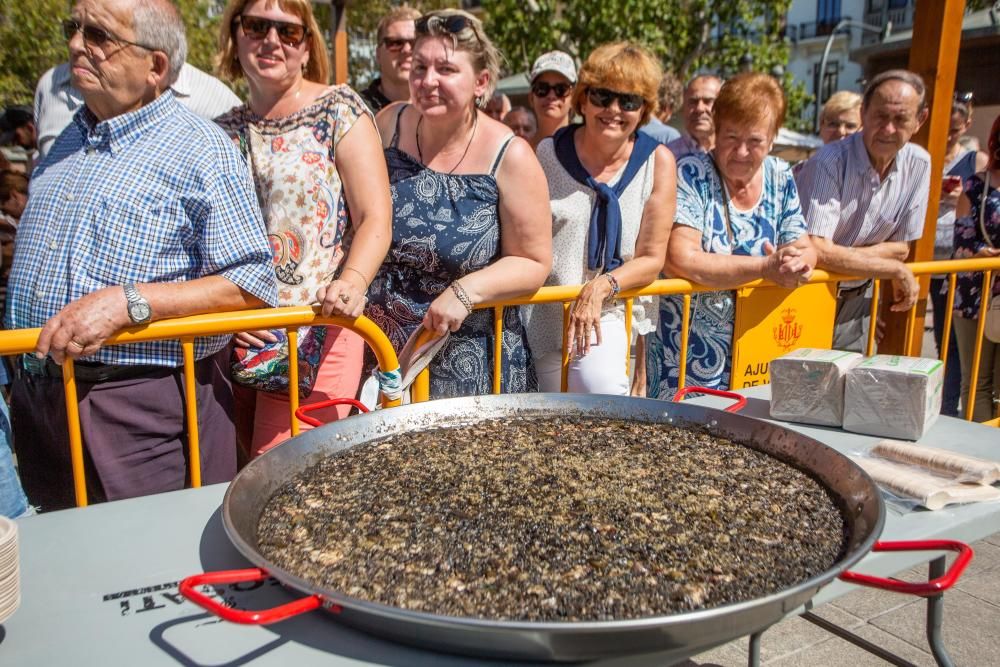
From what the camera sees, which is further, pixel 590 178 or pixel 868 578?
pixel 590 178

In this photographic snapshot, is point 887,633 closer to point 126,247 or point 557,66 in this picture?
point 126,247

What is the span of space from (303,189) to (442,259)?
50 cm

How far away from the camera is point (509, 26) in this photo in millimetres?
21906

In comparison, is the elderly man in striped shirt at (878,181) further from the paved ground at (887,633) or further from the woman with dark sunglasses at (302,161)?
the woman with dark sunglasses at (302,161)

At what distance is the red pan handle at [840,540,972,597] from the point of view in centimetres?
116

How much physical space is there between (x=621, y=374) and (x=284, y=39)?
5.45 feet

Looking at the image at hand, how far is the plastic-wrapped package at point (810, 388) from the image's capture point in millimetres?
2143

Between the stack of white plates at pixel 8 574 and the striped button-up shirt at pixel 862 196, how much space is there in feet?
11.2

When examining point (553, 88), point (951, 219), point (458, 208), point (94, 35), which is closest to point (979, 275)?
point (951, 219)

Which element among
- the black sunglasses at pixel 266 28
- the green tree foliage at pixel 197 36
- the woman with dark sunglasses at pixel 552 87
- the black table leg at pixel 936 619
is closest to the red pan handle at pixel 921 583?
the black table leg at pixel 936 619

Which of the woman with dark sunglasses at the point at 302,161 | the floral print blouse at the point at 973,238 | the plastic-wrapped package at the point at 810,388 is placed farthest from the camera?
the floral print blouse at the point at 973,238

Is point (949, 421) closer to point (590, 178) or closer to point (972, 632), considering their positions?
point (972, 632)

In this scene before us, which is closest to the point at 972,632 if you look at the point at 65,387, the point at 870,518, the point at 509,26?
the point at 870,518

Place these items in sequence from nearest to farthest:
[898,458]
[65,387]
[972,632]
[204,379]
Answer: [898,458]
[65,387]
[204,379]
[972,632]
